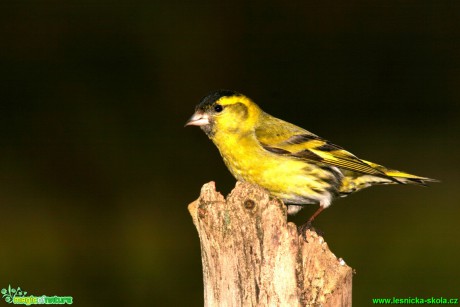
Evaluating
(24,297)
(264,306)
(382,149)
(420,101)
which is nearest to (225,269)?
(264,306)

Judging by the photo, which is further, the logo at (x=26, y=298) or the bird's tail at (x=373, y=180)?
the logo at (x=26, y=298)

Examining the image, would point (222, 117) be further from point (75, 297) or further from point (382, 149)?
point (382, 149)

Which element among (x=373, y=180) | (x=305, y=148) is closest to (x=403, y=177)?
(x=373, y=180)

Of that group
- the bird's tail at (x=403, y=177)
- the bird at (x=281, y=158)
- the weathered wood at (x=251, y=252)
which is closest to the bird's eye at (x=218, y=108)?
the bird at (x=281, y=158)

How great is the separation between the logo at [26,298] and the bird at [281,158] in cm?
188

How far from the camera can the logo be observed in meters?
5.46

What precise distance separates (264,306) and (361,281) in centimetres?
278

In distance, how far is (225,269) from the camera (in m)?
3.36

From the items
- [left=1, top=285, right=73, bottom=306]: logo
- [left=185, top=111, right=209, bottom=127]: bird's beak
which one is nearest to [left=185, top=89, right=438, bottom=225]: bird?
[left=185, top=111, right=209, bottom=127]: bird's beak

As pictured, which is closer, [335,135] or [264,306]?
[264,306]

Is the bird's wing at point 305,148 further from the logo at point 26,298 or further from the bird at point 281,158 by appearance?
the logo at point 26,298

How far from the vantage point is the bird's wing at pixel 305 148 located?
4.62 m

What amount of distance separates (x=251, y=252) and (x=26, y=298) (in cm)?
275

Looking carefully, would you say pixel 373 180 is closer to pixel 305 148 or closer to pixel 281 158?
pixel 305 148
